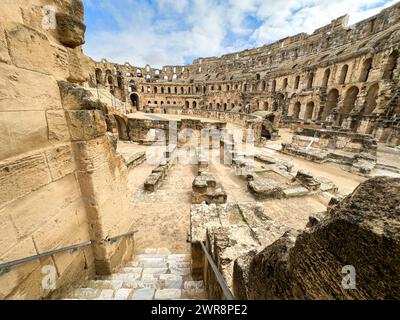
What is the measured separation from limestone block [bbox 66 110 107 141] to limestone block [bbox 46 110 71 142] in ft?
0.18

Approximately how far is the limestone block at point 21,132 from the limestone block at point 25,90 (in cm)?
8

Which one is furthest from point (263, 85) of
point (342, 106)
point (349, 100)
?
point (342, 106)

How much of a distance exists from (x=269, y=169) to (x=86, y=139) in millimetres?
8895

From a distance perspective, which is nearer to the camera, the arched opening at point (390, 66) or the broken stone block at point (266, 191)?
the broken stone block at point (266, 191)

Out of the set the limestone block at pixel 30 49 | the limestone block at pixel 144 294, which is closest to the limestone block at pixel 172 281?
the limestone block at pixel 144 294

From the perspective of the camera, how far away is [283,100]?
84.4ft

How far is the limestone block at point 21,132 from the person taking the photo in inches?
63.5

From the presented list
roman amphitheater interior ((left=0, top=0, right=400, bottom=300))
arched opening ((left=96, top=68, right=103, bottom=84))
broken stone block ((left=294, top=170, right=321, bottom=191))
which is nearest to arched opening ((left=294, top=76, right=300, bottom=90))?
roman amphitheater interior ((left=0, top=0, right=400, bottom=300))

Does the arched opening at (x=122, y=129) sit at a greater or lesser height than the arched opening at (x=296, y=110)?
lesser

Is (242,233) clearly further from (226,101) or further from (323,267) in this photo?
(226,101)

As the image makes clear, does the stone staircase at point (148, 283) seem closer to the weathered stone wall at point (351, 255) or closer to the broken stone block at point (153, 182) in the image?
the weathered stone wall at point (351, 255)

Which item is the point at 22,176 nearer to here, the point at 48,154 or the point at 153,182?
the point at 48,154

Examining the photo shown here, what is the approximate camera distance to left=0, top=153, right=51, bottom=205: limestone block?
1.59 meters
